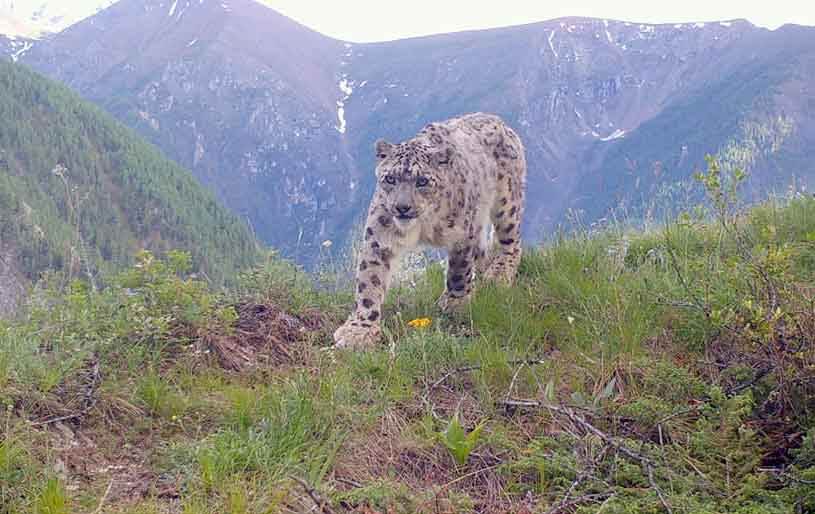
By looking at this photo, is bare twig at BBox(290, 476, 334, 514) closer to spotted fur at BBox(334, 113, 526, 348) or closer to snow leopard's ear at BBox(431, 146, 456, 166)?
spotted fur at BBox(334, 113, 526, 348)

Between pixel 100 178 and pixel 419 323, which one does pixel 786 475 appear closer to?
pixel 419 323

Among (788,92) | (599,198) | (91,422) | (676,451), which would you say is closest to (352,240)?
(91,422)

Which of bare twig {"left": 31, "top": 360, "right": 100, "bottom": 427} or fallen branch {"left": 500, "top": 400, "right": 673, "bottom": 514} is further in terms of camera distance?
bare twig {"left": 31, "top": 360, "right": 100, "bottom": 427}

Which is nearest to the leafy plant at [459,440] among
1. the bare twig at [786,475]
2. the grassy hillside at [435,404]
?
the grassy hillside at [435,404]

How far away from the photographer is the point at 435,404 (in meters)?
4.19

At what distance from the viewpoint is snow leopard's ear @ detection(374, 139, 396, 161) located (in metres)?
6.84

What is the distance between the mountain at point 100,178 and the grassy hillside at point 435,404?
91779mm

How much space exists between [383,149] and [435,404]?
327 centimetres

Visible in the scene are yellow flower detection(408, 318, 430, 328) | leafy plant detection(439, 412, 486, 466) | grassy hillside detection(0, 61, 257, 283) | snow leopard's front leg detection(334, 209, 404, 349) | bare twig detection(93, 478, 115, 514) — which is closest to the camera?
bare twig detection(93, 478, 115, 514)

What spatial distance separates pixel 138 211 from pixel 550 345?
131656 mm

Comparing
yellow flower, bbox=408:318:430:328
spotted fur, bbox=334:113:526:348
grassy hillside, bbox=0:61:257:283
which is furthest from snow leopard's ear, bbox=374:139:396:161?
grassy hillside, bbox=0:61:257:283

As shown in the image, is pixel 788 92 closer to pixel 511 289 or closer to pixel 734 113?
pixel 734 113

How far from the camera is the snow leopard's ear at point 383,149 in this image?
22.4 feet

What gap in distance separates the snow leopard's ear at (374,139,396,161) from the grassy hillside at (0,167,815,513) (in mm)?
1787
